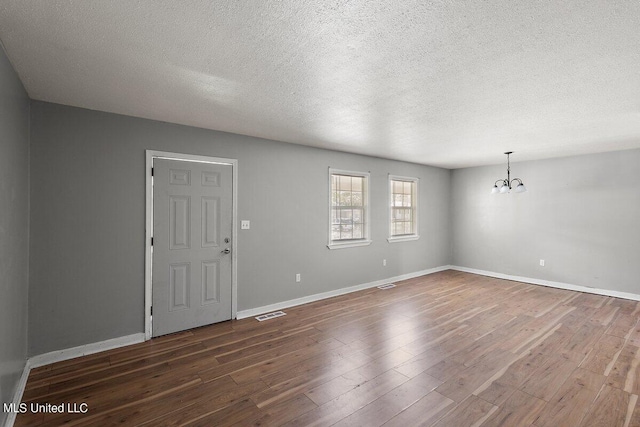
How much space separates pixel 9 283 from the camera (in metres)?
2.12

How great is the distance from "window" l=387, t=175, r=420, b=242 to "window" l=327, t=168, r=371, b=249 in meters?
0.70

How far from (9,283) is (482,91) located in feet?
13.2

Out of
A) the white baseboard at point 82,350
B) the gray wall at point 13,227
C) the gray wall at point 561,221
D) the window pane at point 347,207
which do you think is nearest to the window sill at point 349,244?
the window pane at point 347,207

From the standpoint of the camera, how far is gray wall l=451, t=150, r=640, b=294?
5004 millimetres

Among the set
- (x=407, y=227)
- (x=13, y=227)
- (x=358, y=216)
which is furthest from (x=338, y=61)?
(x=407, y=227)

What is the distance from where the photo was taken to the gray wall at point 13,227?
1928 mm

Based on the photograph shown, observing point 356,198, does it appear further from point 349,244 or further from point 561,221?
point 561,221

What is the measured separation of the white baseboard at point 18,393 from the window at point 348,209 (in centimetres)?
376

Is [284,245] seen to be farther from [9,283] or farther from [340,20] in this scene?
[340,20]

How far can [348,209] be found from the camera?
217 inches

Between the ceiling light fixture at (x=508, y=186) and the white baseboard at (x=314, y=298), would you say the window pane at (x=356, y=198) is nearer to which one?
the white baseboard at (x=314, y=298)

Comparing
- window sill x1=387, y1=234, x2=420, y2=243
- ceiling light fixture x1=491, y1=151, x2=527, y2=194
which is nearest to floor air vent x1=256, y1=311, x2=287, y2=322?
window sill x1=387, y1=234, x2=420, y2=243

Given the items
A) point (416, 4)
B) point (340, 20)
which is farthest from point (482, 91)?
point (340, 20)

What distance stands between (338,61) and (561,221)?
5896 mm
